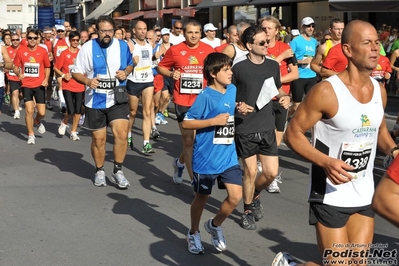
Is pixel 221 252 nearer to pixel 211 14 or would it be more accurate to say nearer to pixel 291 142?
pixel 291 142

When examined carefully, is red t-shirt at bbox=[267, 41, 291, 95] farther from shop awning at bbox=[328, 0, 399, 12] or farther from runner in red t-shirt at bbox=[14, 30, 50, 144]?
shop awning at bbox=[328, 0, 399, 12]

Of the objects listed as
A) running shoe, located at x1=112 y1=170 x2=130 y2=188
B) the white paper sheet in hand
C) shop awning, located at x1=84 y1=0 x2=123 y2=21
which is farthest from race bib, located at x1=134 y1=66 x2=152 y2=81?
shop awning, located at x1=84 y1=0 x2=123 y2=21

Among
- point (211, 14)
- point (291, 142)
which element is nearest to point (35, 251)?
point (291, 142)

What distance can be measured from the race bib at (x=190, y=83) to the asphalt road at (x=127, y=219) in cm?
112

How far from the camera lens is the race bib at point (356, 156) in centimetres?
414

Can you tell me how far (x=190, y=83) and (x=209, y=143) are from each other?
103 inches

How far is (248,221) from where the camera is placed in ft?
22.2

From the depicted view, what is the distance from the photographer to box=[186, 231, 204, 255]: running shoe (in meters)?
5.98

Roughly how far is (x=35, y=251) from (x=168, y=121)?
903 cm

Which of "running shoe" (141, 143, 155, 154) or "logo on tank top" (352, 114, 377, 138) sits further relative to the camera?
"running shoe" (141, 143, 155, 154)

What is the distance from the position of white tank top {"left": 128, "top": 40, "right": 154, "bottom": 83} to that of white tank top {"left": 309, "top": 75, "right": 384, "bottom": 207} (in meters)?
7.58

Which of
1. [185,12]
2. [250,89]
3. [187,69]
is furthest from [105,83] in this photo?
[185,12]

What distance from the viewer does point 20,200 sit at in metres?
8.03

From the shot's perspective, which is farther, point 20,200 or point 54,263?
point 20,200
